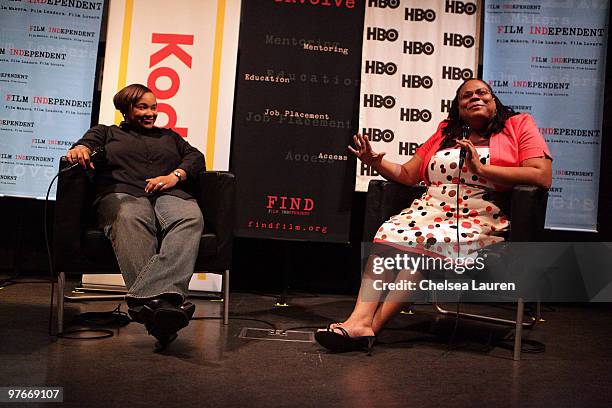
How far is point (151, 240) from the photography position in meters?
2.68

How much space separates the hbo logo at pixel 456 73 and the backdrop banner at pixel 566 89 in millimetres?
334

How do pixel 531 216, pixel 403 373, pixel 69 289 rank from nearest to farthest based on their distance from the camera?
pixel 403 373 < pixel 531 216 < pixel 69 289

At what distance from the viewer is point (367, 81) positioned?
4.01 meters

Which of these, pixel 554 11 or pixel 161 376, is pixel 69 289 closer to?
pixel 161 376

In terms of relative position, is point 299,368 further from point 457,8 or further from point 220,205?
point 457,8

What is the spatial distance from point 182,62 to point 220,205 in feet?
4.31

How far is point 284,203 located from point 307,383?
1868 millimetres

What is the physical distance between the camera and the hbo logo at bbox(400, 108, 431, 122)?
399cm

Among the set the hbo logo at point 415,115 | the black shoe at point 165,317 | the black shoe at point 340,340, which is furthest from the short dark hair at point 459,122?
the black shoe at point 165,317

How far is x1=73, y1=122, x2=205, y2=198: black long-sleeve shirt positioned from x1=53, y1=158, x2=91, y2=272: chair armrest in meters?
0.19

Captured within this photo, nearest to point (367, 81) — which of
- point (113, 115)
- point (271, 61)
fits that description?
point (271, 61)

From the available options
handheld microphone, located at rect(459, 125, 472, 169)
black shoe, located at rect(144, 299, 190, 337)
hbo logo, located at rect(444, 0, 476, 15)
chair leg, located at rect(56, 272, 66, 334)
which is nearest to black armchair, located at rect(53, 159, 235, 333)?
chair leg, located at rect(56, 272, 66, 334)

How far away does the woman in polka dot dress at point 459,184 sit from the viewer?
2.67m

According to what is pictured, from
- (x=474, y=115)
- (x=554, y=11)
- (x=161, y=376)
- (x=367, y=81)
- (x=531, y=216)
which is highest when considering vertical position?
(x=554, y=11)
